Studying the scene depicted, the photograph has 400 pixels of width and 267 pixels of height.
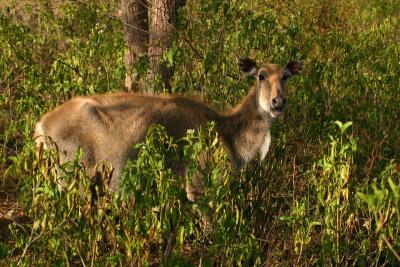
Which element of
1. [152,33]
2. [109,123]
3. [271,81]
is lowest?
[109,123]

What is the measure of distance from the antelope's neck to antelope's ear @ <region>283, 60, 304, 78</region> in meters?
0.48

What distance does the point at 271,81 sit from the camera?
7680mm

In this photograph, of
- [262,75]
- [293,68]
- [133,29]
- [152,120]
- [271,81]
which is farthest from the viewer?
[133,29]

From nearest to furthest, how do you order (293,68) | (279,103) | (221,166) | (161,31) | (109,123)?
(221,166), (109,123), (279,103), (293,68), (161,31)

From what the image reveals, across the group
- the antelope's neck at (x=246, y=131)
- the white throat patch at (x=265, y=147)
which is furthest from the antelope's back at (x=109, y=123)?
the white throat patch at (x=265, y=147)

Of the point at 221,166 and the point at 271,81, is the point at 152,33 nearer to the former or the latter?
the point at 271,81

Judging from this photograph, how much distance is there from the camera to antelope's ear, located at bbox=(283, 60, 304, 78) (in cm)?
781

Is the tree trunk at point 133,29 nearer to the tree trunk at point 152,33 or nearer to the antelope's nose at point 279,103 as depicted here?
the tree trunk at point 152,33

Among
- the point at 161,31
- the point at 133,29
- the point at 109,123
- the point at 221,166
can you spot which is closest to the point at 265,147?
the point at 109,123

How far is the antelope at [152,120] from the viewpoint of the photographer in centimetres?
682

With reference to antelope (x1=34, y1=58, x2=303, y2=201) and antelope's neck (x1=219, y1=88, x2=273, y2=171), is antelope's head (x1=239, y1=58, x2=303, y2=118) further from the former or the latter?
antelope's neck (x1=219, y1=88, x2=273, y2=171)

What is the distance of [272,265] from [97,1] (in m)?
7.55

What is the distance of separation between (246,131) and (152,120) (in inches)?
50.7

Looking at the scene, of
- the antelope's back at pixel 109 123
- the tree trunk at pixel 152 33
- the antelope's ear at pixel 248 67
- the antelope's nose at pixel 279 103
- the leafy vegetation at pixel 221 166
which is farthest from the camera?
the tree trunk at pixel 152 33
